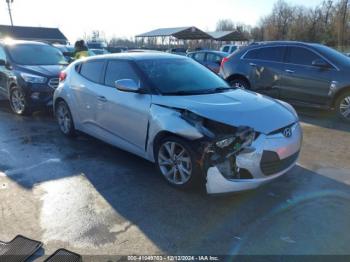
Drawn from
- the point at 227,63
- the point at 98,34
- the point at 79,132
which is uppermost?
the point at 227,63

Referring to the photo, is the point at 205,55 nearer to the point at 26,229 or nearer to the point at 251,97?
the point at 251,97

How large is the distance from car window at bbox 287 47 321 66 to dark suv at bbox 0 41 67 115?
5.60 metres

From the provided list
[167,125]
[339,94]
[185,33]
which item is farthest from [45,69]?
[185,33]

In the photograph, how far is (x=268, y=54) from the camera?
9312 mm

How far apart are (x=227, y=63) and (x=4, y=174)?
22.4ft

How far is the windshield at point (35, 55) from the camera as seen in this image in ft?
28.6

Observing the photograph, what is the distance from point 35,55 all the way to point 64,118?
3.21 m

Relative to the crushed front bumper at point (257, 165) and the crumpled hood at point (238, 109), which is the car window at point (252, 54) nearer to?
the crumpled hood at point (238, 109)

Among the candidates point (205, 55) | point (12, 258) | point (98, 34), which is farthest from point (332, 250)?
point (98, 34)

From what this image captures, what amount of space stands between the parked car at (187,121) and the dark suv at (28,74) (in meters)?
2.47

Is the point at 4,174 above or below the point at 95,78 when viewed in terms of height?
below

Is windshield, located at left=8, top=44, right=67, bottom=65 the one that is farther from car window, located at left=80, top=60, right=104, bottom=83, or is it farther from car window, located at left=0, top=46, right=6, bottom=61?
car window, located at left=80, top=60, right=104, bottom=83

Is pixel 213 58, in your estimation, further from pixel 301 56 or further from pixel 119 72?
pixel 119 72

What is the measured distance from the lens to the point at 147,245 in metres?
3.30
